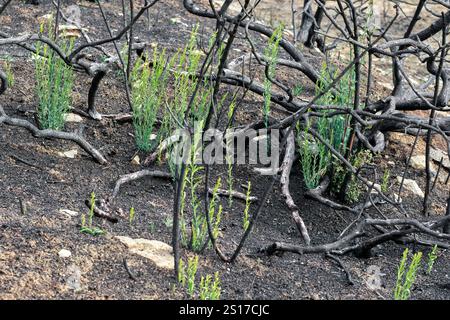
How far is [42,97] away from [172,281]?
1.47m

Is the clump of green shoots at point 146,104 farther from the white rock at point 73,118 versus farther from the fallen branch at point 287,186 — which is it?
the fallen branch at point 287,186

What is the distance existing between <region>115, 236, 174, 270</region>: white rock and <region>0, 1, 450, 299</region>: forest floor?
36mm

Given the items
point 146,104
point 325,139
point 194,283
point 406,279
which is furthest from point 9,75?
point 406,279

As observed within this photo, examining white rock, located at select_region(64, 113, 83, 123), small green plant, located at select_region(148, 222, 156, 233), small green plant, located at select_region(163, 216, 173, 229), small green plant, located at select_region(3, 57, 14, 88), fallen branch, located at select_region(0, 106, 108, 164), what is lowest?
small green plant, located at select_region(148, 222, 156, 233)

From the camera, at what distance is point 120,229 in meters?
3.31

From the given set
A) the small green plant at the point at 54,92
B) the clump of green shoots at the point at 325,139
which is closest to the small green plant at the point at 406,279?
the clump of green shoots at the point at 325,139

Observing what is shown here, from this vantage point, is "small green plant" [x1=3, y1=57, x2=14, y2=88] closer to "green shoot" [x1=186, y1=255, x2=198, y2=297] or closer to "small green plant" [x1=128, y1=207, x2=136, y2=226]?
"small green plant" [x1=128, y1=207, x2=136, y2=226]

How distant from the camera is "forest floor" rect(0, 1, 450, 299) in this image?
2920 millimetres

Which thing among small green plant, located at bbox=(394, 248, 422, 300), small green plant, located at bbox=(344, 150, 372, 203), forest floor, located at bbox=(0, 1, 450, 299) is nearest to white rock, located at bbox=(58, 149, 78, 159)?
forest floor, located at bbox=(0, 1, 450, 299)

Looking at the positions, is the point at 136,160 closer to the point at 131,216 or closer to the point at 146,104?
the point at 146,104

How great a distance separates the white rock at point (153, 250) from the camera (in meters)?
3.10

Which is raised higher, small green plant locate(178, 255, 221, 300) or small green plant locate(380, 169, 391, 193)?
small green plant locate(380, 169, 391, 193)

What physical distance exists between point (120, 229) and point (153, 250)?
0.71 ft
